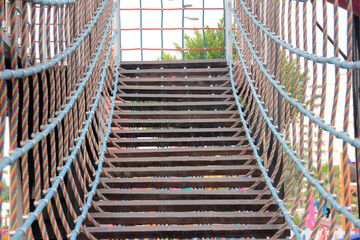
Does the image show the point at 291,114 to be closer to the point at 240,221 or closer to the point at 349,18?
the point at 240,221

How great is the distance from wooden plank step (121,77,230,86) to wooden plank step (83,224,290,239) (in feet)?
6.69

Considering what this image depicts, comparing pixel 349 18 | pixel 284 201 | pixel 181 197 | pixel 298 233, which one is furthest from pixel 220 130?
pixel 349 18

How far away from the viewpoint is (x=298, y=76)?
3061 mm

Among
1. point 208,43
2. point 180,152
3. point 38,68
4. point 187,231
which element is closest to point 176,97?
point 180,152

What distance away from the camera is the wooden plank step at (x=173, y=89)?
481cm

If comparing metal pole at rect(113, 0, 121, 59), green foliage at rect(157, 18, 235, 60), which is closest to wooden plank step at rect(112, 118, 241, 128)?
metal pole at rect(113, 0, 121, 59)

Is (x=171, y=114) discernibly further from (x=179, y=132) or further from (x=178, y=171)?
(x=178, y=171)

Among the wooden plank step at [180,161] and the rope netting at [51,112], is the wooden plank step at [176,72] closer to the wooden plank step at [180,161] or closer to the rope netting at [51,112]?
the rope netting at [51,112]

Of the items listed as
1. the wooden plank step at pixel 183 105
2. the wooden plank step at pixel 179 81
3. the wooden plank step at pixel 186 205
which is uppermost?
the wooden plank step at pixel 179 81

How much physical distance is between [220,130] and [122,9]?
7.43ft

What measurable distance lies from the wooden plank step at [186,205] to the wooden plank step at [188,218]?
8 cm

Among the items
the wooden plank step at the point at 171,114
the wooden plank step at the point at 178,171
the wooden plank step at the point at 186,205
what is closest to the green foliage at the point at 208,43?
the wooden plank step at the point at 171,114

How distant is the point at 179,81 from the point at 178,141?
102 centimetres

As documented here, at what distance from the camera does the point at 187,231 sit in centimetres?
312
